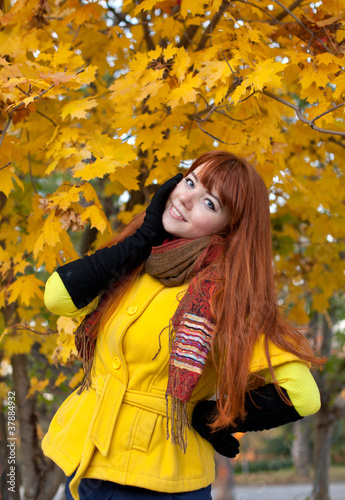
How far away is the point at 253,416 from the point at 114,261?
0.65 m

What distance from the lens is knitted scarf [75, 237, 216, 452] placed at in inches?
53.7

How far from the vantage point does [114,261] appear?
158 cm

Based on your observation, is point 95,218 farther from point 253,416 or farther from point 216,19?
point 216,19

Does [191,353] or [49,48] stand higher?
[49,48]

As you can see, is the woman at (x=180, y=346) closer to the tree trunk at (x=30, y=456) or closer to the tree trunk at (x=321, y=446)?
the tree trunk at (x=30, y=456)

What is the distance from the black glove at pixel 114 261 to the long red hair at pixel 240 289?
3.0 inches

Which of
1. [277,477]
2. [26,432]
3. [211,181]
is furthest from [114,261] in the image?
[277,477]

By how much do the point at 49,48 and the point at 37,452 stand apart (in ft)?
7.74

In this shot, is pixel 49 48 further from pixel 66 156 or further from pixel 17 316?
pixel 17 316

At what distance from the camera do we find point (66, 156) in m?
1.90

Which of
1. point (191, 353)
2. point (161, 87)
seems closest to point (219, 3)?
point (161, 87)

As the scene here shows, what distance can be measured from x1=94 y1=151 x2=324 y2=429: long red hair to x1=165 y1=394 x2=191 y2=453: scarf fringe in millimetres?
93

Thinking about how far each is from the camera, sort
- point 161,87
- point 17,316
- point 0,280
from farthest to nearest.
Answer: point 17,316
point 0,280
point 161,87

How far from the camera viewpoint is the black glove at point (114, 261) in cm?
153
